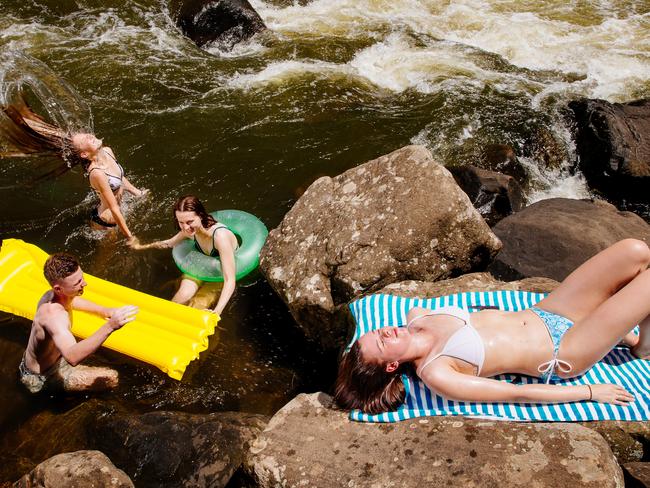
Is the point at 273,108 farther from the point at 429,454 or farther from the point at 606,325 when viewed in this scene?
the point at 429,454

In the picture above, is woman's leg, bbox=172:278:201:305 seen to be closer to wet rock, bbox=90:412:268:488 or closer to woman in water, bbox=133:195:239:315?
woman in water, bbox=133:195:239:315

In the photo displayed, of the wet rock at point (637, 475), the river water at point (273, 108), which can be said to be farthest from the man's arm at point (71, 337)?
the wet rock at point (637, 475)

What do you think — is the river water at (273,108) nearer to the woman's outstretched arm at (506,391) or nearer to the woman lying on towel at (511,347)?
the woman lying on towel at (511,347)

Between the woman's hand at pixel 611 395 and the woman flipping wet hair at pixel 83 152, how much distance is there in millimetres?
4600

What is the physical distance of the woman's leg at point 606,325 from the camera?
3.59 m

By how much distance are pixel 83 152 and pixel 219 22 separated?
4974mm

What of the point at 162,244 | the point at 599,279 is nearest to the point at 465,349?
the point at 599,279

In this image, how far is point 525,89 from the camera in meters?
→ 9.03

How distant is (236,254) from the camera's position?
18.7 feet

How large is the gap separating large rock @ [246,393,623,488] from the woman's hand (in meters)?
0.31

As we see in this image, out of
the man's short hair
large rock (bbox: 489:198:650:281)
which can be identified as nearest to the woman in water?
the man's short hair

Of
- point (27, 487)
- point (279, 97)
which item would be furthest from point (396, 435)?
point (279, 97)

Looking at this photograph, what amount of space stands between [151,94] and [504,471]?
7278 mm

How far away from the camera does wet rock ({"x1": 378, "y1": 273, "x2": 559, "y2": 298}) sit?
4.59 metres
